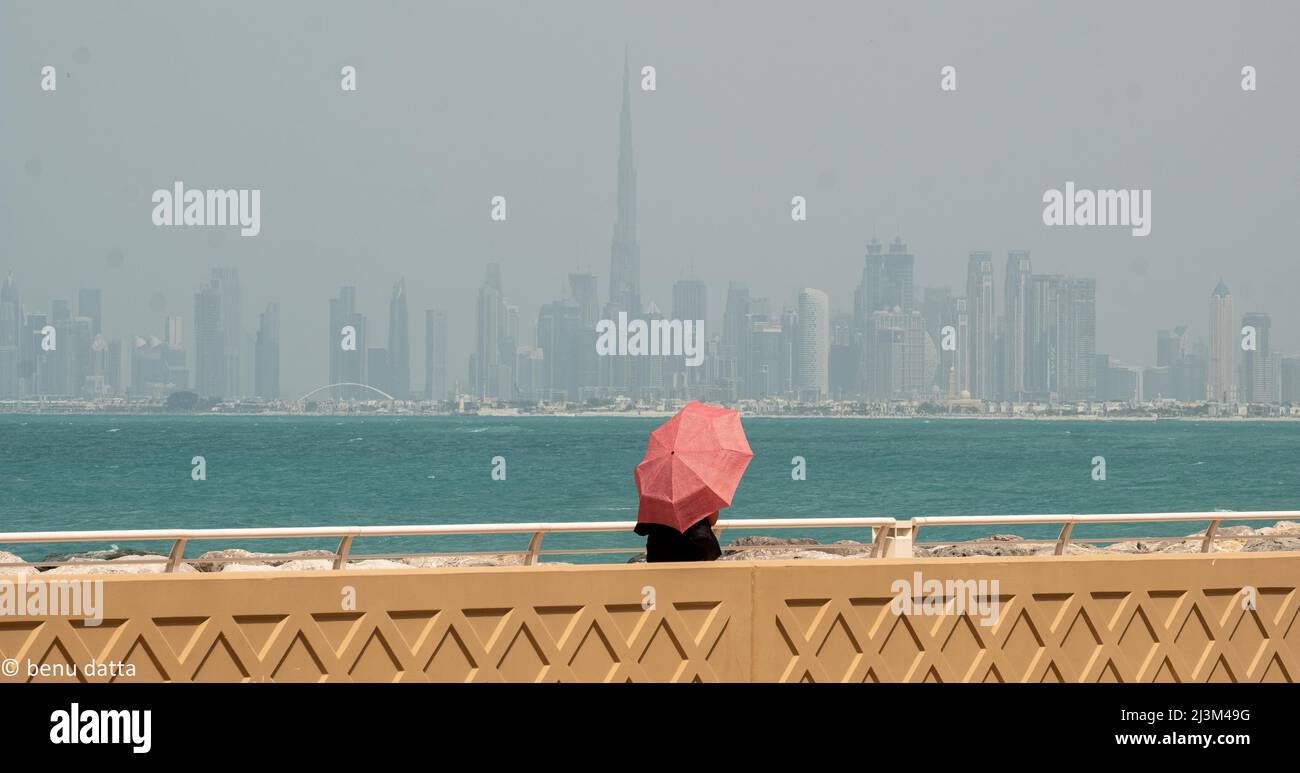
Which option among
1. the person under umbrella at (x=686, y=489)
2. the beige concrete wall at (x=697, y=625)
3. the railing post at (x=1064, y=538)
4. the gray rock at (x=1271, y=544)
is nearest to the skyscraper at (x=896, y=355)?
the gray rock at (x=1271, y=544)

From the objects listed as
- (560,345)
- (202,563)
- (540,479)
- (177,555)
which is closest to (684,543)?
(177,555)

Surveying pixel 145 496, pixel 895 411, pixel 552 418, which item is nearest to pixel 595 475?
pixel 145 496

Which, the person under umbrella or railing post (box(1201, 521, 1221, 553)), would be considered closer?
the person under umbrella

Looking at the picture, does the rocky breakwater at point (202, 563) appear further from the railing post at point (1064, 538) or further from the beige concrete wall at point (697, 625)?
the railing post at point (1064, 538)

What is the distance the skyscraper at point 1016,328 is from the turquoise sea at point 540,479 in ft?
56.3

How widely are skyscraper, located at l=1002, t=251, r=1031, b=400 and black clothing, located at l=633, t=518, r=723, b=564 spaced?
14670cm

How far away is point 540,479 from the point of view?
86.7 m

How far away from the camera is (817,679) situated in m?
5.76

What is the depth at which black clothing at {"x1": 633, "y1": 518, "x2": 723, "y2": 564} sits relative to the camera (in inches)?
231

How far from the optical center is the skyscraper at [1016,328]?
482 ft

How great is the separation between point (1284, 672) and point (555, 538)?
4678cm

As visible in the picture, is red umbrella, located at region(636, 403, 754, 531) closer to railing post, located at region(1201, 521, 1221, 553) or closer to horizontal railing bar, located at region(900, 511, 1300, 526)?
horizontal railing bar, located at region(900, 511, 1300, 526)

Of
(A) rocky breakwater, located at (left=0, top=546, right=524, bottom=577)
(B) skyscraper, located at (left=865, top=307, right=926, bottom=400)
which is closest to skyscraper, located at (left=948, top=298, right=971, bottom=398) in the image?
(B) skyscraper, located at (left=865, top=307, right=926, bottom=400)
